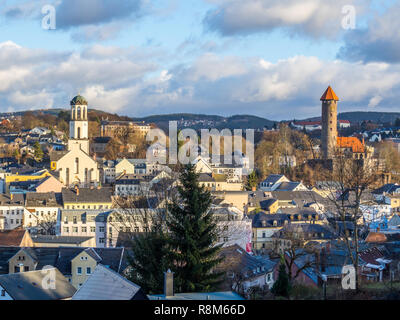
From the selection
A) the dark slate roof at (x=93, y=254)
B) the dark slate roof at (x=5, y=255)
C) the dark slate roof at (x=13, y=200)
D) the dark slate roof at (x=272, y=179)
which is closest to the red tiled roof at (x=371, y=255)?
the dark slate roof at (x=93, y=254)

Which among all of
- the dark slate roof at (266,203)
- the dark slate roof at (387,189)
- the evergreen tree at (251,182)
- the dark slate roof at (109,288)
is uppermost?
the evergreen tree at (251,182)

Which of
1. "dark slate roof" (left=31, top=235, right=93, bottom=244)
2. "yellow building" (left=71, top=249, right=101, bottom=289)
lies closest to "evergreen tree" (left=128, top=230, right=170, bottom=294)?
"yellow building" (left=71, top=249, right=101, bottom=289)

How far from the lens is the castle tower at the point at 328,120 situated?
98625mm

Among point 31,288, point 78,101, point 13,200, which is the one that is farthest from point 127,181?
point 31,288

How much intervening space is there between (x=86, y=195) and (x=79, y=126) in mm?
20002

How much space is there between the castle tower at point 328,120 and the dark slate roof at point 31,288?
7673 cm

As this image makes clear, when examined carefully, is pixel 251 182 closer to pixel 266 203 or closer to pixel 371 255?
pixel 266 203

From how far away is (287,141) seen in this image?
9662cm

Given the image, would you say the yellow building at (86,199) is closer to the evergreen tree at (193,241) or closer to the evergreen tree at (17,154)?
the evergreen tree at (193,241)

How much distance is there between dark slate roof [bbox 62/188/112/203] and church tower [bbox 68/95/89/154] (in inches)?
674

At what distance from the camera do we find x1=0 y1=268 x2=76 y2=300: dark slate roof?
22.7m

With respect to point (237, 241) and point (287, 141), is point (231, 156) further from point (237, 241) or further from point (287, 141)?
point (237, 241)
